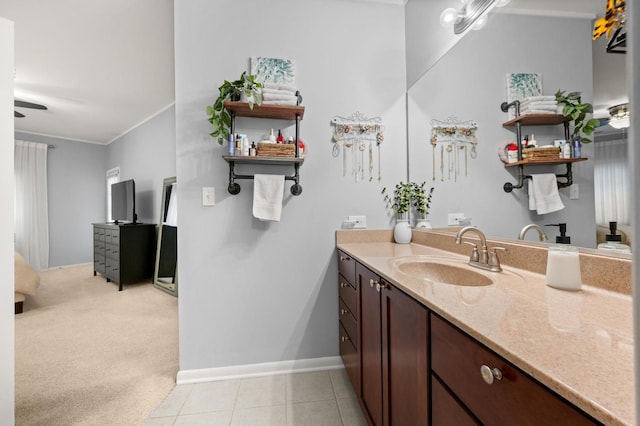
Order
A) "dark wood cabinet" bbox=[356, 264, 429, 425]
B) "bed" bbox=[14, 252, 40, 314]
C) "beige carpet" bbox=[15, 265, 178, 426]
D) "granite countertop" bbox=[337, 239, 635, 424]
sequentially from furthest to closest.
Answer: "bed" bbox=[14, 252, 40, 314], "beige carpet" bbox=[15, 265, 178, 426], "dark wood cabinet" bbox=[356, 264, 429, 425], "granite countertop" bbox=[337, 239, 635, 424]

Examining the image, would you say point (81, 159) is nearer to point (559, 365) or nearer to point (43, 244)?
point (43, 244)

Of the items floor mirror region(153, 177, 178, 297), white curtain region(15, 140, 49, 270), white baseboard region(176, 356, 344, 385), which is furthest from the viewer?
white curtain region(15, 140, 49, 270)

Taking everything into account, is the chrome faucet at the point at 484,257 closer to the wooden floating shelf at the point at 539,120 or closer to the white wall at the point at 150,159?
the wooden floating shelf at the point at 539,120

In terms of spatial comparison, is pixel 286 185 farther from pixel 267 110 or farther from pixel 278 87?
pixel 278 87

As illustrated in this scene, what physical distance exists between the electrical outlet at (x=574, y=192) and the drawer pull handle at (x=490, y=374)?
2.41 ft

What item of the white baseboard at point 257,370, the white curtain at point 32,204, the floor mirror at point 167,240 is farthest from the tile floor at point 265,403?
the white curtain at point 32,204

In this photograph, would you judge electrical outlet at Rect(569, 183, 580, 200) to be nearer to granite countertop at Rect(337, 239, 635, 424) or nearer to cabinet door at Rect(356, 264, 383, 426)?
granite countertop at Rect(337, 239, 635, 424)

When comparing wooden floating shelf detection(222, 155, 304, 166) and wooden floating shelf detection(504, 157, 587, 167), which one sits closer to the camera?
wooden floating shelf detection(504, 157, 587, 167)

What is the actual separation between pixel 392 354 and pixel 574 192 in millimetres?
835

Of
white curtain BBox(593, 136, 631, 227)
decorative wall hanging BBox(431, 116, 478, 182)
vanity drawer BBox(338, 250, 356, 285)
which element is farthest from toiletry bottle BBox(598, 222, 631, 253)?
vanity drawer BBox(338, 250, 356, 285)

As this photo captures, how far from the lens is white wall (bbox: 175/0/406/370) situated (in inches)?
69.8

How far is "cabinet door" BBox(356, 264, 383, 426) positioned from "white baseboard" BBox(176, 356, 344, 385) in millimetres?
581

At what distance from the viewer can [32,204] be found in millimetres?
4754

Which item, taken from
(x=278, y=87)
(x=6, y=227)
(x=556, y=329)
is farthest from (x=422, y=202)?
(x=6, y=227)
